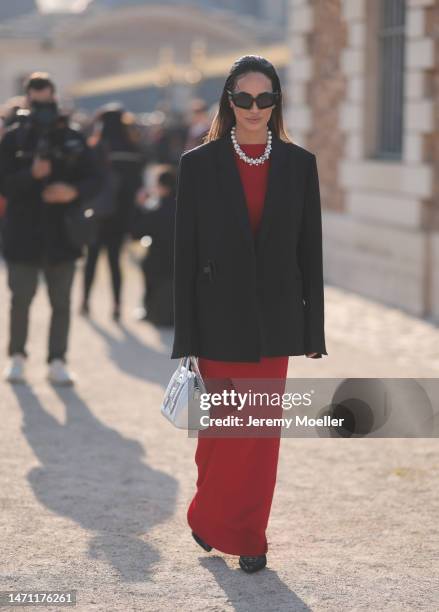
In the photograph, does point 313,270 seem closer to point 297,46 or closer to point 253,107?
point 253,107

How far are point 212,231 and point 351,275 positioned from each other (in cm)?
798

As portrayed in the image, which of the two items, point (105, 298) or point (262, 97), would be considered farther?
point (105, 298)

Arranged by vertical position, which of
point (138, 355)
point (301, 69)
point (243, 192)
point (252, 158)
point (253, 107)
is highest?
point (301, 69)

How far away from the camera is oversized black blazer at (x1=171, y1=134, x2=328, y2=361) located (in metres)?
4.25

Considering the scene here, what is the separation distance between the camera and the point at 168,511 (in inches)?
201

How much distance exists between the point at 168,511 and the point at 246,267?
4.42 ft

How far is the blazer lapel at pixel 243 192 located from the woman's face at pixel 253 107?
0.11 meters

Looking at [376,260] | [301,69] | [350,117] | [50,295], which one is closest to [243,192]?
[50,295]

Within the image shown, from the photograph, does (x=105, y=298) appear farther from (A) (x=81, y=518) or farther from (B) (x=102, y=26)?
(B) (x=102, y=26)

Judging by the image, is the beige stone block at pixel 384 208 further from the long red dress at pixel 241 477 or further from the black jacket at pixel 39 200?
the long red dress at pixel 241 477

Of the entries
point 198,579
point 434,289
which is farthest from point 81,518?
point 434,289

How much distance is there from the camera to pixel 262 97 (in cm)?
417

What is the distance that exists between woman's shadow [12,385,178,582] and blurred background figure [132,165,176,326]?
2830mm

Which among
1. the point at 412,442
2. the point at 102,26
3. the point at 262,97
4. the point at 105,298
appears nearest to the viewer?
the point at 262,97
